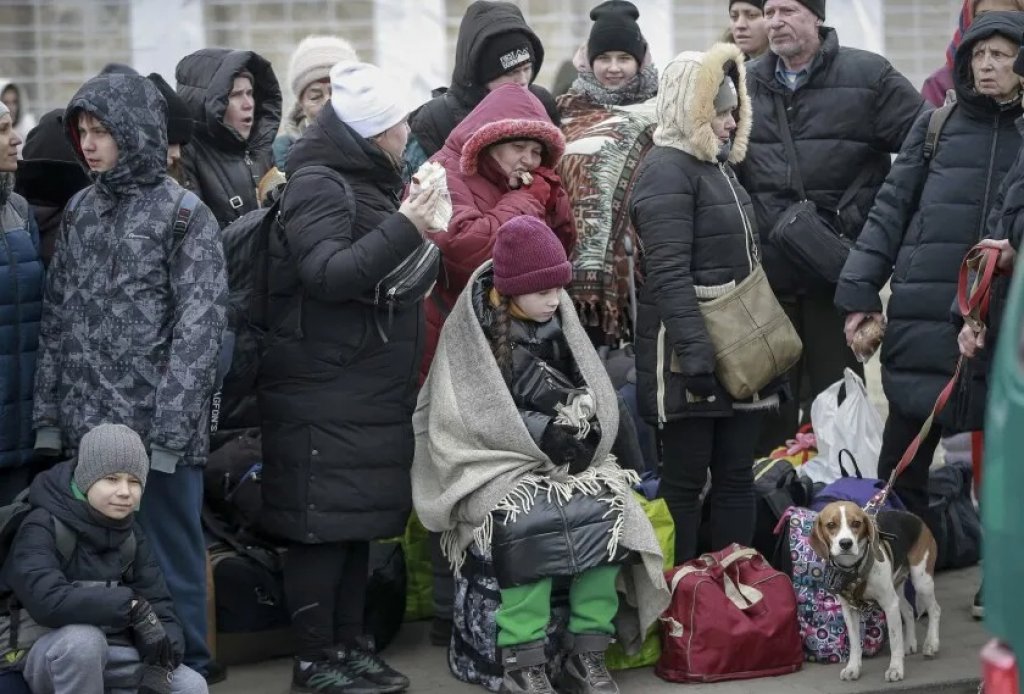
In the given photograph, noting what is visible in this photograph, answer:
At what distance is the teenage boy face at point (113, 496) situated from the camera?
587 centimetres

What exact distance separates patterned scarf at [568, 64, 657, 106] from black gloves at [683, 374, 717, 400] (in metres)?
1.61

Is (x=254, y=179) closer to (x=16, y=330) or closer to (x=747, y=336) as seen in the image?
(x=16, y=330)

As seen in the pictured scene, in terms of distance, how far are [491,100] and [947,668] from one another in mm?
2622

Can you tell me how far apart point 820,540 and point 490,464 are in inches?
47.7

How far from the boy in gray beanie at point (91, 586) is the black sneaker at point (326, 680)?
626 millimetres

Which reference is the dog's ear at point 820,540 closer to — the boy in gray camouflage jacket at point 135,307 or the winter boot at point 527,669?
the winter boot at point 527,669

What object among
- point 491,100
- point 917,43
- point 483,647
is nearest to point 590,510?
point 483,647

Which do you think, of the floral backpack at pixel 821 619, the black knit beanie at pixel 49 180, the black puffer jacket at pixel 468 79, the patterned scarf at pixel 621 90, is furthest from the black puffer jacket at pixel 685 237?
the black knit beanie at pixel 49 180

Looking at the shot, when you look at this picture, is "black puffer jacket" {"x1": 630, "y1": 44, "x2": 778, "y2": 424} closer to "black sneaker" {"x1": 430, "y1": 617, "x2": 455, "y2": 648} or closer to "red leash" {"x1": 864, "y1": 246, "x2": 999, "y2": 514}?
"red leash" {"x1": 864, "y1": 246, "x2": 999, "y2": 514}

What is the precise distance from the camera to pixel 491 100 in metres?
7.15

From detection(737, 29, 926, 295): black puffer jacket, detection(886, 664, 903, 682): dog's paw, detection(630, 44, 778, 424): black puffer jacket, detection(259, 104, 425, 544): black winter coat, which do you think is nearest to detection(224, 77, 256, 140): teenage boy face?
detection(259, 104, 425, 544): black winter coat

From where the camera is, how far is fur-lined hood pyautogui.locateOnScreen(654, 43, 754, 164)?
7.16 meters

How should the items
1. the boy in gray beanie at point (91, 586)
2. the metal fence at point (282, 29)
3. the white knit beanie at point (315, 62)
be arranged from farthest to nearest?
the metal fence at point (282, 29) < the white knit beanie at point (315, 62) < the boy in gray beanie at point (91, 586)

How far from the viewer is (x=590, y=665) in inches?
257
